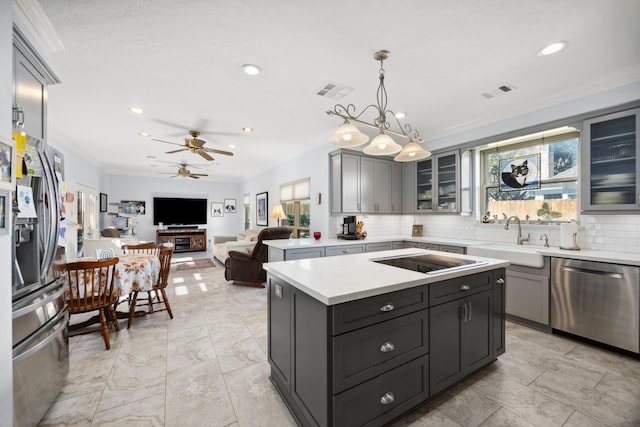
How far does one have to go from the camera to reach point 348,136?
202cm

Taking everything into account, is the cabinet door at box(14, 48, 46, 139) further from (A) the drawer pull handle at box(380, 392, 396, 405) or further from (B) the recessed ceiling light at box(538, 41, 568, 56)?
(B) the recessed ceiling light at box(538, 41, 568, 56)

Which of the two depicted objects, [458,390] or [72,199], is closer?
[458,390]

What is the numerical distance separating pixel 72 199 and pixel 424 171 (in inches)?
260

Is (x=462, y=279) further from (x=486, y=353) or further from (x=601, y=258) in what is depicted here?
(x=601, y=258)

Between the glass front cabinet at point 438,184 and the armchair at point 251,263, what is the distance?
2521mm

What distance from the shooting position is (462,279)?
1.92 metres

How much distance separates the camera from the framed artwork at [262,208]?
738cm

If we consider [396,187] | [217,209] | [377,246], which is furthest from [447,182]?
[217,209]

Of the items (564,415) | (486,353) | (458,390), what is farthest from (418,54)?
(564,415)

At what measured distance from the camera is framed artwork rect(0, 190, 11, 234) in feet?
4.30

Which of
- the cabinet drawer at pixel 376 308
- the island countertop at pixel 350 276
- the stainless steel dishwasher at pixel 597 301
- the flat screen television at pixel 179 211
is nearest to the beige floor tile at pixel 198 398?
the island countertop at pixel 350 276

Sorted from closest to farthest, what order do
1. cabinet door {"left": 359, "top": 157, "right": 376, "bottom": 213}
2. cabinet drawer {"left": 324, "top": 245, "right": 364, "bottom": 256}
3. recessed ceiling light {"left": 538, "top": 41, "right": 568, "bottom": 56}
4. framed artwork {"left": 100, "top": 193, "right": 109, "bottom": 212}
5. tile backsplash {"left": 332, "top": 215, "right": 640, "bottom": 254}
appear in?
recessed ceiling light {"left": 538, "top": 41, "right": 568, "bottom": 56}, tile backsplash {"left": 332, "top": 215, "right": 640, "bottom": 254}, cabinet drawer {"left": 324, "top": 245, "right": 364, "bottom": 256}, cabinet door {"left": 359, "top": 157, "right": 376, "bottom": 213}, framed artwork {"left": 100, "top": 193, "right": 109, "bottom": 212}

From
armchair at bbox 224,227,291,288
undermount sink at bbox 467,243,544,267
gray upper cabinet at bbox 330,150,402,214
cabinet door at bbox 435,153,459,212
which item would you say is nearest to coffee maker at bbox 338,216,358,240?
gray upper cabinet at bbox 330,150,402,214

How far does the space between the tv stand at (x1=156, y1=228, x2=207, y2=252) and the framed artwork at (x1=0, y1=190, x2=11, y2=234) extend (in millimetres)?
7957
